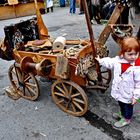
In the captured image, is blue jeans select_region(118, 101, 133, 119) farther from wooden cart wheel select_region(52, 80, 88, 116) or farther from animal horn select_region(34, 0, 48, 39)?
animal horn select_region(34, 0, 48, 39)

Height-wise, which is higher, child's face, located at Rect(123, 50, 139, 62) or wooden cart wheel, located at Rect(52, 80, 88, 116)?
child's face, located at Rect(123, 50, 139, 62)

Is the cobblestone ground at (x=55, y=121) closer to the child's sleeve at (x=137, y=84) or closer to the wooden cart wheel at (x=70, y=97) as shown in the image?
Result: the wooden cart wheel at (x=70, y=97)

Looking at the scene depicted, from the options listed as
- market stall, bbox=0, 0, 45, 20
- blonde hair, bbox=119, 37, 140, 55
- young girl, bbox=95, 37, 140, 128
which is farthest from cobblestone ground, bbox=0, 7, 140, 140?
market stall, bbox=0, 0, 45, 20

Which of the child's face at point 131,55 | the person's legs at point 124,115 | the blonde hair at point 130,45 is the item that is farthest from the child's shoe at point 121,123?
the blonde hair at point 130,45

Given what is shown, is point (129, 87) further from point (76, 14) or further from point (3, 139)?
point (76, 14)

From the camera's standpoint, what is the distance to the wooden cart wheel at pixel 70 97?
131 inches

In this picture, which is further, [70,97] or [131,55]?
[70,97]

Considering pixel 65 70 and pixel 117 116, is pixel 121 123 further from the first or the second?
pixel 65 70

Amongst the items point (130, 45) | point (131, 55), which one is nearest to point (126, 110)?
point (131, 55)

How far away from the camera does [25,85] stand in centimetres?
392

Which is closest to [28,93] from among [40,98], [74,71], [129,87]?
[40,98]

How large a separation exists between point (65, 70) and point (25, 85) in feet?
2.94

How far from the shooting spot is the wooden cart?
329 centimetres

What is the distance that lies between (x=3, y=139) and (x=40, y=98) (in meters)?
0.97
